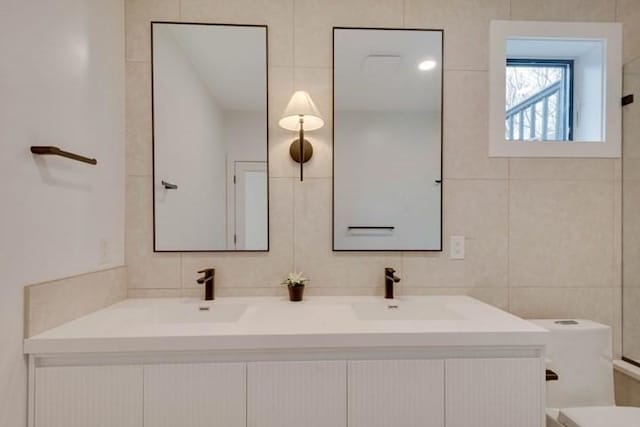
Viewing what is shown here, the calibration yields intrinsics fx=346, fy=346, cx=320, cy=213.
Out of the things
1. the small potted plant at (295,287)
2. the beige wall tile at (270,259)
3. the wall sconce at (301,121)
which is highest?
the wall sconce at (301,121)

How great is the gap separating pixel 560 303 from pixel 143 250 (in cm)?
218

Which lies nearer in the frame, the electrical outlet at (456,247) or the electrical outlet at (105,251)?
the electrical outlet at (105,251)

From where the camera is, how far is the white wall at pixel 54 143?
41.8 inches

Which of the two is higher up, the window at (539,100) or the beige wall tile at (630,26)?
the beige wall tile at (630,26)

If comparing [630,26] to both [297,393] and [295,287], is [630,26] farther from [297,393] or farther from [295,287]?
[297,393]

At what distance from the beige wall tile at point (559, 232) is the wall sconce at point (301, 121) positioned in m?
1.09

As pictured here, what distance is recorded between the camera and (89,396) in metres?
1.15

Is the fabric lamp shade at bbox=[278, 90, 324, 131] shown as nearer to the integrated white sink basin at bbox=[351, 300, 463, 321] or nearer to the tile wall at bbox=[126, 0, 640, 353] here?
the tile wall at bbox=[126, 0, 640, 353]

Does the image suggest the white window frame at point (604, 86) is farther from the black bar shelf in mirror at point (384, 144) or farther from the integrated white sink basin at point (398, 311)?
the integrated white sink basin at point (398, 311)

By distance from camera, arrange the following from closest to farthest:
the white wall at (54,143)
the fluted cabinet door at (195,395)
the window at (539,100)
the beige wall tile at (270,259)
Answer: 1. the white wall at (54,143)
2. the fluted cabinet door at (195,395)
3. the beige wall tile at (270,259)
4. the window at (539,100)

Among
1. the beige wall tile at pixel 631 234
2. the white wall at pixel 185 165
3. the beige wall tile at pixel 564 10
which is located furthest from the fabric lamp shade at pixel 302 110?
the beige wall tile at pixel 631 234

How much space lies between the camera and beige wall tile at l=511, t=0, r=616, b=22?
1.83 metres

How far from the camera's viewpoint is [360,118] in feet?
5.86

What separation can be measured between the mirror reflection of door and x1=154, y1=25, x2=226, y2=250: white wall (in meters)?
0.08
